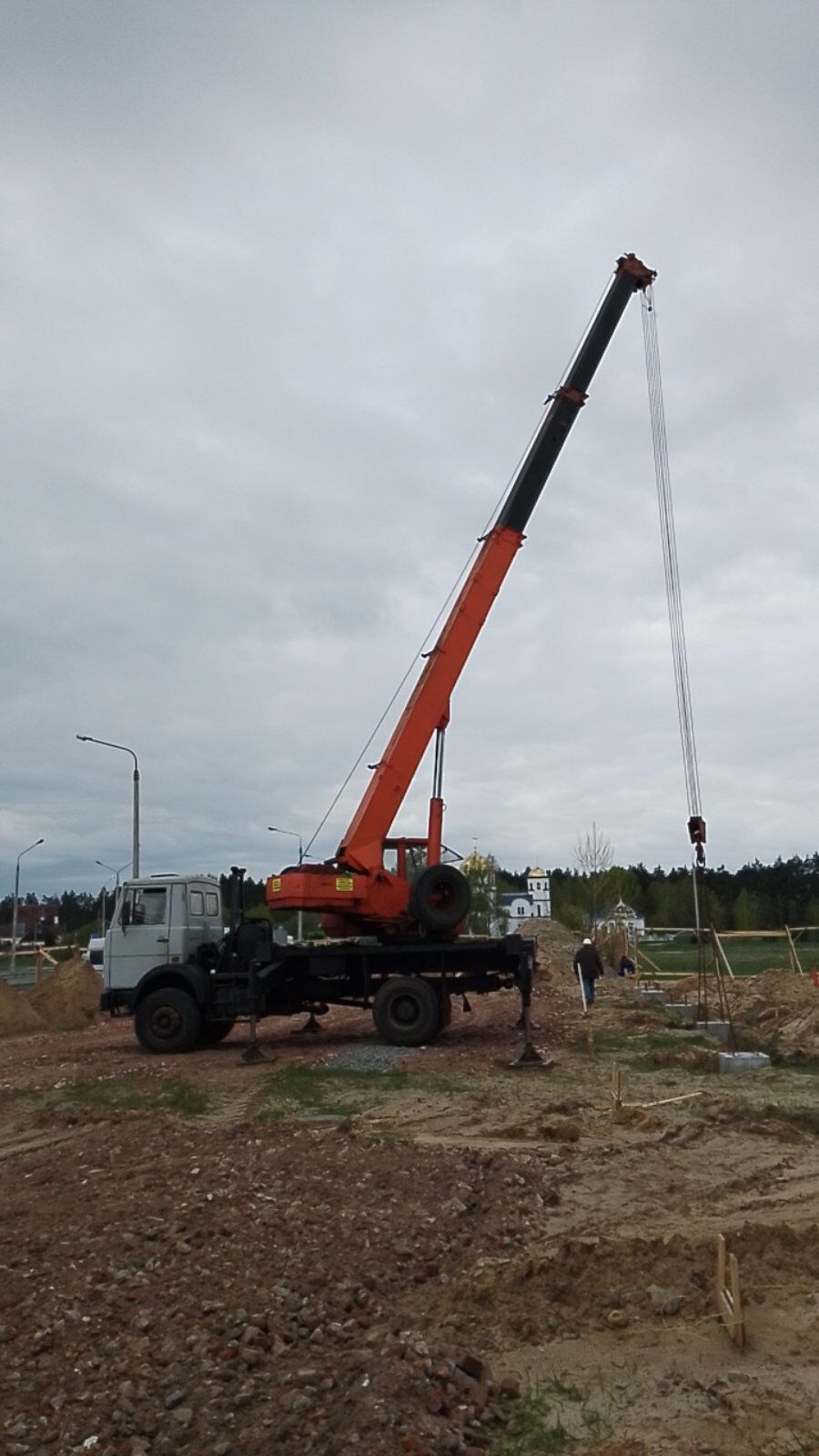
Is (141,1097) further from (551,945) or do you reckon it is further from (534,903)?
(534,903)

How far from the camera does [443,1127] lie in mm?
11812

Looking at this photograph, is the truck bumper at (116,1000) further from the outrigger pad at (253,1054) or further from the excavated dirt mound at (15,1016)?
the excavated dirt mound at (15,1016)

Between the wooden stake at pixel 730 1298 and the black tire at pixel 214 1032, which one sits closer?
the wooden stake at pixel 730 1298

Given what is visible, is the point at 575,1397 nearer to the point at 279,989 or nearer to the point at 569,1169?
the point at 569,1169

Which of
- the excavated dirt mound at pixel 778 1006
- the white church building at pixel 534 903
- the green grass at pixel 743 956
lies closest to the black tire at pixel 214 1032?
the excavated dirt mound at pixel 778 1006

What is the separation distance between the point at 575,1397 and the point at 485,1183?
3.72 metres

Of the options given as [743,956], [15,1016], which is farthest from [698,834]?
[743,956]

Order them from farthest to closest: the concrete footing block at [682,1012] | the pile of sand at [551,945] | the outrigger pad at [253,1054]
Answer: the pile of sand at [551,945]
the concrete footing block at [682,1012]
the outrigger pad at [253,1054]

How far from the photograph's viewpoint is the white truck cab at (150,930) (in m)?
18.4

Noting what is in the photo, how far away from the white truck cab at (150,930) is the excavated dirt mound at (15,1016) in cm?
1131

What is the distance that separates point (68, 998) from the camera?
30.2 meters

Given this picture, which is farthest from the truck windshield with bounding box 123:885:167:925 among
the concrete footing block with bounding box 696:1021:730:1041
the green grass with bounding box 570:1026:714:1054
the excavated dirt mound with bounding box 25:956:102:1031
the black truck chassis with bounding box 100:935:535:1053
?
the excavated dirt mound with bounding box 25:956:102:1031

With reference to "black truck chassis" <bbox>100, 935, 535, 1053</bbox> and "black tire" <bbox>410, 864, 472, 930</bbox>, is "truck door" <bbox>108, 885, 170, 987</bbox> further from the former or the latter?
"black tire" <bbox>410, 864, 472, 930</bbox>

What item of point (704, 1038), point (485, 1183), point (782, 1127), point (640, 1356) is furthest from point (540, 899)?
point (640, 1356)
